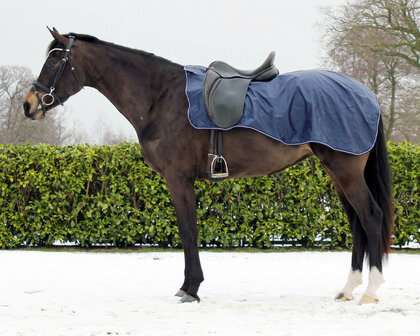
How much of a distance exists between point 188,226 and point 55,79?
177 centimetres

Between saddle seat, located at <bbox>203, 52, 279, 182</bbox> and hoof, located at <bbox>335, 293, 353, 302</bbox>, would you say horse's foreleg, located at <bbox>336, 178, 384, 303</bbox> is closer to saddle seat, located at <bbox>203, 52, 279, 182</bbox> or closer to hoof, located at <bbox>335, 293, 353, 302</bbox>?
hoof, located at <bbox>335, 293, 353, 302</bbox>

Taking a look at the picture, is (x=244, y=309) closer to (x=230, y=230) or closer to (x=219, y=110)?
(x=219, y=110)

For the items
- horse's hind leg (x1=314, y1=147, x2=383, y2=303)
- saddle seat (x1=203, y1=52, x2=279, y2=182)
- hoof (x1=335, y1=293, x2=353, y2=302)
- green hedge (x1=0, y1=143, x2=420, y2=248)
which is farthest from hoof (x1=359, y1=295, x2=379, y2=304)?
green hedge (x1=0, y1=143, x2=420, y2=248)

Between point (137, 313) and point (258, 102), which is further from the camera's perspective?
point (258, 102)

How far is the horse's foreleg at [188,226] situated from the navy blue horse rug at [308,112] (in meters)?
0.55

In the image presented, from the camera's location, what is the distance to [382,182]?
443 cm

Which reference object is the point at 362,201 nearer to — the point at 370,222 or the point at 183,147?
the point at 370,222

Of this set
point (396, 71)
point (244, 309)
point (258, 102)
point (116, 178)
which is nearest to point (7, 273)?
point (116, 178)

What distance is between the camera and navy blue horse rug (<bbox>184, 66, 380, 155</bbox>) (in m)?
4.17

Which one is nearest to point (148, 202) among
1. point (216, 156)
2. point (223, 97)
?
point (216, 156)

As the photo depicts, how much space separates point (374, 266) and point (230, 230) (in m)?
4.02

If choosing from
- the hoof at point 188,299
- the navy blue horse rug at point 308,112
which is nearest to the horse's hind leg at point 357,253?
the navy blue horse rug at point 308,112

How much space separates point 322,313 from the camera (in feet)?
12.6

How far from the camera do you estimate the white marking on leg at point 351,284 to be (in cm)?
437
